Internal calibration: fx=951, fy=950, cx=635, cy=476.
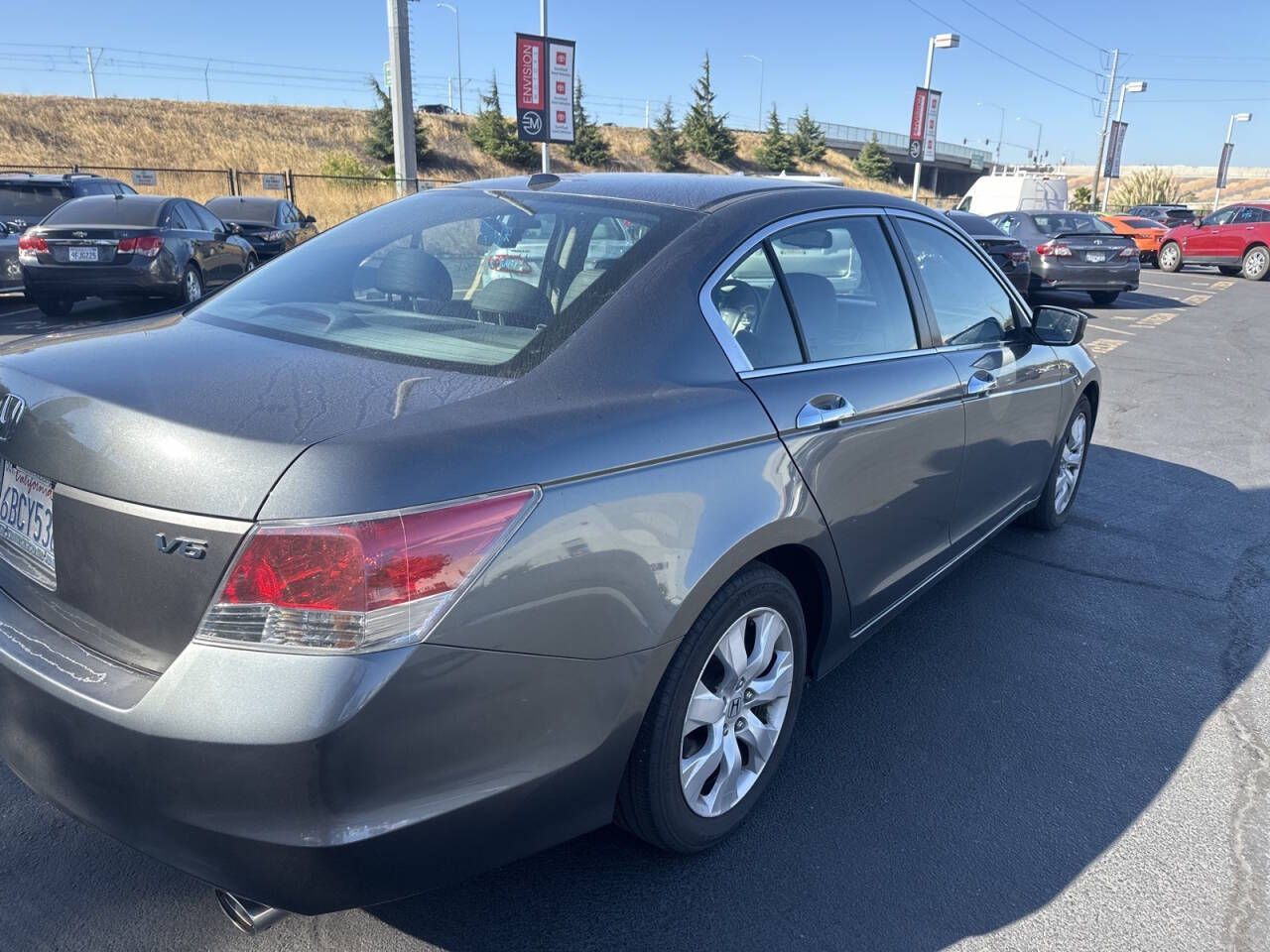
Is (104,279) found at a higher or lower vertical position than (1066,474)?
higher

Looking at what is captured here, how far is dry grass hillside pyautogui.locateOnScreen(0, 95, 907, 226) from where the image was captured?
3412cm

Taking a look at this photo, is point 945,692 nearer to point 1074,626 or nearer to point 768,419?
point 1074,626

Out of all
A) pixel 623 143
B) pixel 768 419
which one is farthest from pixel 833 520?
pixel 623 143

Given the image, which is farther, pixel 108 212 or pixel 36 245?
pixel 108 212

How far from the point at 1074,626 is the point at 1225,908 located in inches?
66.0

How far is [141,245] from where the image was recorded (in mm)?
10773

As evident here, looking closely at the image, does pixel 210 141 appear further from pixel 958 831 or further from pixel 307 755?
pixel 307 755

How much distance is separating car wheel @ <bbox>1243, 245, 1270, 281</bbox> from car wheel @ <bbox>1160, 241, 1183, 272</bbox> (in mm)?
1988

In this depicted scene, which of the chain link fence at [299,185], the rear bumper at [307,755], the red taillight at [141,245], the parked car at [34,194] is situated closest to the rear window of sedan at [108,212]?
the red taillight at [141,245]

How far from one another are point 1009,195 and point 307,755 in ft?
91.0

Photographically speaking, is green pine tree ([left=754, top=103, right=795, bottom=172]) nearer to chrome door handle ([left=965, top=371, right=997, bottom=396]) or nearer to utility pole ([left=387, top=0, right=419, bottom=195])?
utility pole ([left=387, top=0, right=419, bottom=195])

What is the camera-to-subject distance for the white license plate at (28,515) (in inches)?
78.2

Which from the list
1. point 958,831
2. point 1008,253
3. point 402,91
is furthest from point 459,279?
point 1008,253

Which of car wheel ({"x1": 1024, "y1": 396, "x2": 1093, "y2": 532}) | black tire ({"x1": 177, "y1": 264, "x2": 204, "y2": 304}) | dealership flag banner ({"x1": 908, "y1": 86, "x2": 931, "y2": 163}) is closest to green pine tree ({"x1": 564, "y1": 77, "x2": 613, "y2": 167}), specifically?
dealership flag banner ({"x1": 908, "y1": 86, "x2": 931, "y2": 163})
